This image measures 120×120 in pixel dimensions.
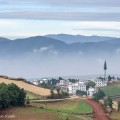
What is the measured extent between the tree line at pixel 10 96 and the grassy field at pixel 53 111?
126cm

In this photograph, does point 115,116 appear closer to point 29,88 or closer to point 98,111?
point 98,111

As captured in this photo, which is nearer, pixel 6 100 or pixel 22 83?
pixel 6 100

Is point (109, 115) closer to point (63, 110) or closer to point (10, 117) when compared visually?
point (63, 110)

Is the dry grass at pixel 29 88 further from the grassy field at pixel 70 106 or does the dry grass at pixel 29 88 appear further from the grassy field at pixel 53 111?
the grassy field at pixel 53 111

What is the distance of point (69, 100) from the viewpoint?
10988 centimetres

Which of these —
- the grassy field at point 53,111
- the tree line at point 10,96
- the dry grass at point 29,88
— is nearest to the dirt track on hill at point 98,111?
the grassy field at point 53,111

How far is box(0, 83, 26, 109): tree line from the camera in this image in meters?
90.4

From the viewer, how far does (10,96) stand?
92500 millimetres

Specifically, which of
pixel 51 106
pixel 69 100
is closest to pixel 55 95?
pixel 69 100

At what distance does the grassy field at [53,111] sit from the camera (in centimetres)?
8719

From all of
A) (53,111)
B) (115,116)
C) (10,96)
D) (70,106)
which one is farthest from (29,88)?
(10,96)

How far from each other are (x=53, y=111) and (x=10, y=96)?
6.44m

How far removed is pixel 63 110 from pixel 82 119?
29.4ft

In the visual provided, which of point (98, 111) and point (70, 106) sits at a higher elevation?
point (70, 106)
